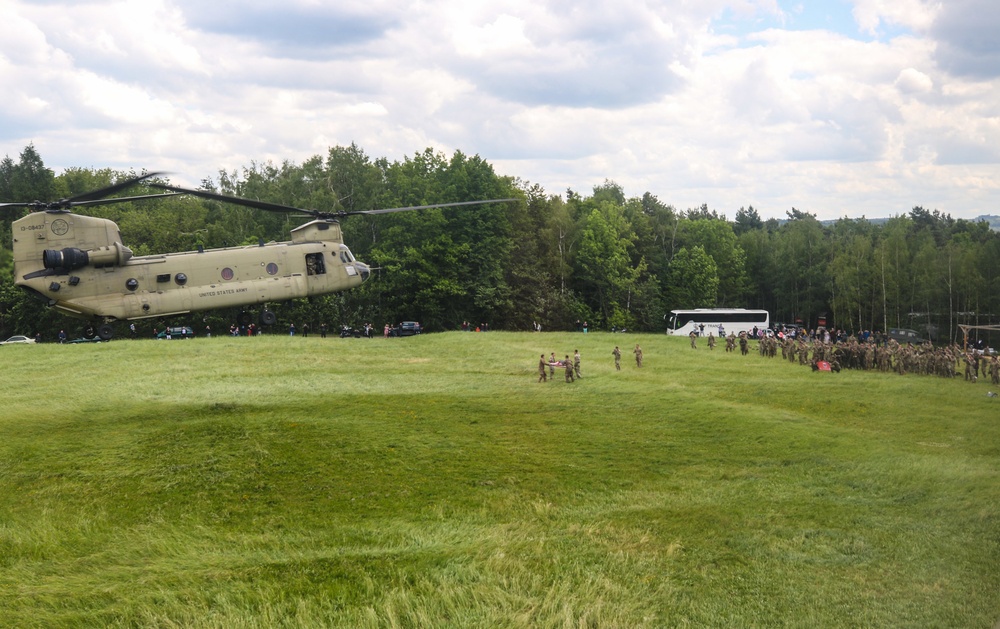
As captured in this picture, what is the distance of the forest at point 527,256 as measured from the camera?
219 ft

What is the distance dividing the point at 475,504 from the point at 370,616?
7.46 metres

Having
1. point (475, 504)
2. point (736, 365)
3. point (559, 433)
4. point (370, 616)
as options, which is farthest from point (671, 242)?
point (370, 616)

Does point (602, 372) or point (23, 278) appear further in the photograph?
point (602, 372)

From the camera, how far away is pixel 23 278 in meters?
23.5

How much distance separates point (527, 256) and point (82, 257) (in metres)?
62.6

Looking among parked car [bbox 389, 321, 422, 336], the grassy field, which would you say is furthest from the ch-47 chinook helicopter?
parked car [bbox 389, 321, 422, 336]

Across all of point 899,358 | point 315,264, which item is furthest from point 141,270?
point 899,358

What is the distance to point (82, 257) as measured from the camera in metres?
23.9

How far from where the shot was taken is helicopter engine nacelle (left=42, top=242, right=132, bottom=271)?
2330 cm

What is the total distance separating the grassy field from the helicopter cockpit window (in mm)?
6576

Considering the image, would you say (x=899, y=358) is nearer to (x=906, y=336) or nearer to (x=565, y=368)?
(x=565, y=368)

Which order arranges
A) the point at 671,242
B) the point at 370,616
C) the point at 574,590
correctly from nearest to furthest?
the point at 370,616, the point at 574,590, the point at 671,242

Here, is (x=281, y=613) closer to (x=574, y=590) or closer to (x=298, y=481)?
(x=574, y=590)

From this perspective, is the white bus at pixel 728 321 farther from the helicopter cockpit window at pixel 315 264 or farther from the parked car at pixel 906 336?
the helicopter cockpit window at pixel 315 264
